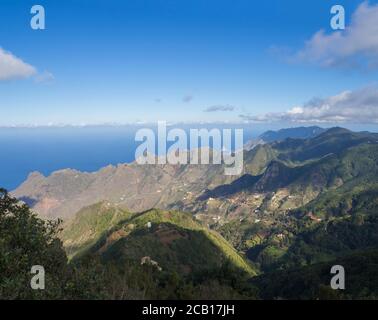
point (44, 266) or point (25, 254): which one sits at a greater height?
point (25, 254)

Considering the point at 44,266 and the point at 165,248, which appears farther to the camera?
the point at 165,248

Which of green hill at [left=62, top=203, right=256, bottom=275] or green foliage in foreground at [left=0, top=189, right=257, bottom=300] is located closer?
green foliage in foreground at [left=0, top=189, right=257, bottom=300]

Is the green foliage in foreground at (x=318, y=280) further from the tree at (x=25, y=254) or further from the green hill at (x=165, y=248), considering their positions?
the tree at (x=25, y=254)

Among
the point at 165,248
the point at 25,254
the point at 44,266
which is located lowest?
the point at 165,248

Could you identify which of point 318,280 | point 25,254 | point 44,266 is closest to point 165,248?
point 318,280

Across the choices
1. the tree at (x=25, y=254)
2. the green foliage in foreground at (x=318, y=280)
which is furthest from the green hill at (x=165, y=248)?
the tree at (x=25, y=254)

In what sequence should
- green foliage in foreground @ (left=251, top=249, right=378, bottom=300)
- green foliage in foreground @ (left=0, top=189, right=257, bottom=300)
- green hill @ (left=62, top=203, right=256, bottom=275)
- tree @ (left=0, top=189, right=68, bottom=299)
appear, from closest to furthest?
tree @ (left=0, top=189, right=68, bottom=299), green foliage in foreground @ (left=0, top=189, right=257, bottom=300), green foliage in foreground @ (left=251, top=249, right=378, bottom=300), green hill @ (left=62, top=203, right=256, bottom=275)

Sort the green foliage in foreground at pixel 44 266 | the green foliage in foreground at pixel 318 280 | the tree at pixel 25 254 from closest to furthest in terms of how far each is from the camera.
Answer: the tree at pixel 25 254 → the green foliage in foreground at pixel 44 266 → the green foliage in foreground at pixel 318 280

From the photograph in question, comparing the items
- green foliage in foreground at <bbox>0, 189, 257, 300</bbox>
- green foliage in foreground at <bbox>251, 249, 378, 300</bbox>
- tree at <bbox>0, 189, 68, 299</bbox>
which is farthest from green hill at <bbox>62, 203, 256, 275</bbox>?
tree at <bbox>0, 189, 68, 299</bbox>

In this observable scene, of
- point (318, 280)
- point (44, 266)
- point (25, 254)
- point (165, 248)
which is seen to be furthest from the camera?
point (165, 248)

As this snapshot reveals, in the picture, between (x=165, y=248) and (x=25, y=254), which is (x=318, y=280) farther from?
(x=25, y=254)

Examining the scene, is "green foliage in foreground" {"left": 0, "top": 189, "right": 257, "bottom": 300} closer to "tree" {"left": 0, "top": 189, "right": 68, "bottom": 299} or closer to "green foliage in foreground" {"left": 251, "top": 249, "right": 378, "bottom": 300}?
"tree" {"left": 0, "top": 189, "right": 68, "bottom": 299}

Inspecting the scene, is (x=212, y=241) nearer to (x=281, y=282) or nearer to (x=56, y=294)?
(x=281, y=282)
